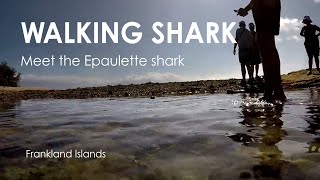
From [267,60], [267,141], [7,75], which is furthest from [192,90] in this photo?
[7,75]

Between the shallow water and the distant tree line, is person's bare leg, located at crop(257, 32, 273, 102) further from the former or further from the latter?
the distant tree line

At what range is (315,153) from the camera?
94.0 inches

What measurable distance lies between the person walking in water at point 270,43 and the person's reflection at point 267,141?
2.21 m

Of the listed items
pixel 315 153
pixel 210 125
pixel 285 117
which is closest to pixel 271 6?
pixel 285 117

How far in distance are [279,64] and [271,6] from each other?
1.05 m

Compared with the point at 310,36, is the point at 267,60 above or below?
below

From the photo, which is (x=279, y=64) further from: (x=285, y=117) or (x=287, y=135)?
(x=287, y=135)

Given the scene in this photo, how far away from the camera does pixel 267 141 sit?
2824 millimetres

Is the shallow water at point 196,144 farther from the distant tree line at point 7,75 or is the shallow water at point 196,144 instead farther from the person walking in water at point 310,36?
the distant tree line at point 7,75

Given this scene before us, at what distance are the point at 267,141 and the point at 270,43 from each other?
4217 millimetres

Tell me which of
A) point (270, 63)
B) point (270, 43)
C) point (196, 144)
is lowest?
point (196, 144)

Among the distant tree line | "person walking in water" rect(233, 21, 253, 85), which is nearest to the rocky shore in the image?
"person walking in water" rect(233, 21, 253, 85)

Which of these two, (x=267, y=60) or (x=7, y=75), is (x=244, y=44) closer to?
(x=267, y=60)

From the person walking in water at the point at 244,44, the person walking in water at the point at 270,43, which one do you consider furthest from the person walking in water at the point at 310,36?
the person walking in water at the point at 270,43
